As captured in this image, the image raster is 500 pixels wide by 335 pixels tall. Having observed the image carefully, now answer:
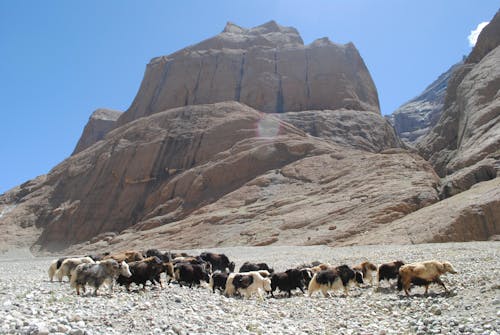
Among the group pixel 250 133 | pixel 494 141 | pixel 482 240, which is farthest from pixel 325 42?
pixel 482 240

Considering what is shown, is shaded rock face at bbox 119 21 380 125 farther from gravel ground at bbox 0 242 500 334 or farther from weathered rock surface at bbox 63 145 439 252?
gravel ground at bbox 0 242 500 334

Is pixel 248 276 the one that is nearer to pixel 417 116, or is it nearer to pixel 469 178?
pixel 469 178

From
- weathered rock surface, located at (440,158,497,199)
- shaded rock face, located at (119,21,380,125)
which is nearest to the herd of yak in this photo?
weathered rock surface, located at (440,158,497,199)

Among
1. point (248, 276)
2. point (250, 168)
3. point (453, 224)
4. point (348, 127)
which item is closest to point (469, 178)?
point (453, 224)

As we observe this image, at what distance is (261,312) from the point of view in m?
13.7

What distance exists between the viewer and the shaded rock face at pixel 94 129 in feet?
442

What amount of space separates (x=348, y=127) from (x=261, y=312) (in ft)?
248

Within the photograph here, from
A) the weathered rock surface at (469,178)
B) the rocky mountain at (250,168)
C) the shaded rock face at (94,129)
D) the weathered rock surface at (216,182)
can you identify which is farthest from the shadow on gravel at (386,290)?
the shaded rock face at (94,129)

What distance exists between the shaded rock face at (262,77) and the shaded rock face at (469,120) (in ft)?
72.5

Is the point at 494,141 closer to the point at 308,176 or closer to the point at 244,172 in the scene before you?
the point at 308,176

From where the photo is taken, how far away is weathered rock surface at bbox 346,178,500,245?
34875mm

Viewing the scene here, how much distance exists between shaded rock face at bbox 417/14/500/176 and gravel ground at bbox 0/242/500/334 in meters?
40.5

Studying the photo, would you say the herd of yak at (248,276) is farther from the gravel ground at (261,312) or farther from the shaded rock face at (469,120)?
the shaded rock face at (469,120)

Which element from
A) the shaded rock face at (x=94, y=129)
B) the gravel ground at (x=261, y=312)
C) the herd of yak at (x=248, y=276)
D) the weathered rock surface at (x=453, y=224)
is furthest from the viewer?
the shaded rock face at (x=94, y=129)
